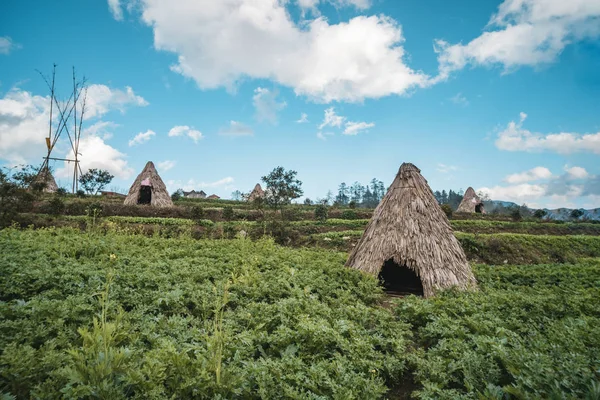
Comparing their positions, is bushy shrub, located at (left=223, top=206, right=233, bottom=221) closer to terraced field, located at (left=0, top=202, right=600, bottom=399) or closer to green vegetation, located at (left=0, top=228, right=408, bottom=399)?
terraced field, located at (left=0, top=202, right=600, bottom=399)

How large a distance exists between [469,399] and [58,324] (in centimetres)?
431

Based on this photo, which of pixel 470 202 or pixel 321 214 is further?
pixel 470 202

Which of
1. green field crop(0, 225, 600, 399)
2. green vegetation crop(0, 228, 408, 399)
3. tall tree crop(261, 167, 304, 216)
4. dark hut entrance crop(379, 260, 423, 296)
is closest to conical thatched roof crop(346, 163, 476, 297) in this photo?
green field crop(0, 225, 600, 399)

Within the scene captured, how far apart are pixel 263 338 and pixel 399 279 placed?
7983 mm

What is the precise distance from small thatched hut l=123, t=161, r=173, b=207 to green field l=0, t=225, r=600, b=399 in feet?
70.9

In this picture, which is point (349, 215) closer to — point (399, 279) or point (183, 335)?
point (399, 279)

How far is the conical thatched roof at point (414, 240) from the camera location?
7871 mm

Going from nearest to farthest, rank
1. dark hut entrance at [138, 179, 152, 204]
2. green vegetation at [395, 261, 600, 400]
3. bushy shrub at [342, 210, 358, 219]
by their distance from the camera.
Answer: green vegetation at [395, 261, 600, 400]
bushy shrub at [342, 210, 358, 219]
dark hut entrance at [138, 179, 152, 204]

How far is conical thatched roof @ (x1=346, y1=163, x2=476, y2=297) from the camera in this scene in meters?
7.87

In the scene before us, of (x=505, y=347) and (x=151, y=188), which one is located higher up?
(x=151, y=188)

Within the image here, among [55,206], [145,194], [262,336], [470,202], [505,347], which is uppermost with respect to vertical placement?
[145,194]

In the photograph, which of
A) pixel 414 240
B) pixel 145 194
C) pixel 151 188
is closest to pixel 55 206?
pixel 151 188

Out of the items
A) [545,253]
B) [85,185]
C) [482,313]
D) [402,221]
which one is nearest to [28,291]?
[482,313]

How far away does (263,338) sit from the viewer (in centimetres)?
397
